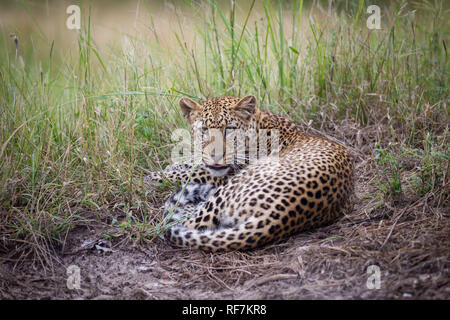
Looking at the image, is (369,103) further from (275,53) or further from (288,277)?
(288,277)

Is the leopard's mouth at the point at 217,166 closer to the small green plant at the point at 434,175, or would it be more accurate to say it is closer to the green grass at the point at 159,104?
the green grass at the point at 159,104

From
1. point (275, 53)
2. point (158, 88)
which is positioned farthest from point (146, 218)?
point (275, 53)

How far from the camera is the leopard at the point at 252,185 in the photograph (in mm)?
3521

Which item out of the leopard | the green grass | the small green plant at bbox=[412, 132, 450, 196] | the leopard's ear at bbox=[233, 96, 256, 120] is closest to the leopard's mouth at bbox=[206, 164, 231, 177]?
the leopard

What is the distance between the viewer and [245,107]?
4547 millimetres

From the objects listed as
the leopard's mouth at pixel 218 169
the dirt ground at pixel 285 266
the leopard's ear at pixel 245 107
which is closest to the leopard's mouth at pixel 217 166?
the leopard's mouth at pixel 218 169

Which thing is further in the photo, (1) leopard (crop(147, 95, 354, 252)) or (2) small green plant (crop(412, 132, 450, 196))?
(2) small green plant (crop(412, 132, 450, 196))

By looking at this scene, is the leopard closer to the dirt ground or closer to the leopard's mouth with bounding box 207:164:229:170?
the leopard's mouth with bounding box 207:164:229:170

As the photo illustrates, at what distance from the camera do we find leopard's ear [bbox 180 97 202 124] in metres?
4.71

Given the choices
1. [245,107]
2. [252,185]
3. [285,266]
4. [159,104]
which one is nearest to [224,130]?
[245,107]

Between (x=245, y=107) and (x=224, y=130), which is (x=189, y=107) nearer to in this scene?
(x=224, y=130)

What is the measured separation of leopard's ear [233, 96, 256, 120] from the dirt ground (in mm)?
1514

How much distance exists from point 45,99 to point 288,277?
3403 mm

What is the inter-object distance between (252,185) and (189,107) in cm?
141
